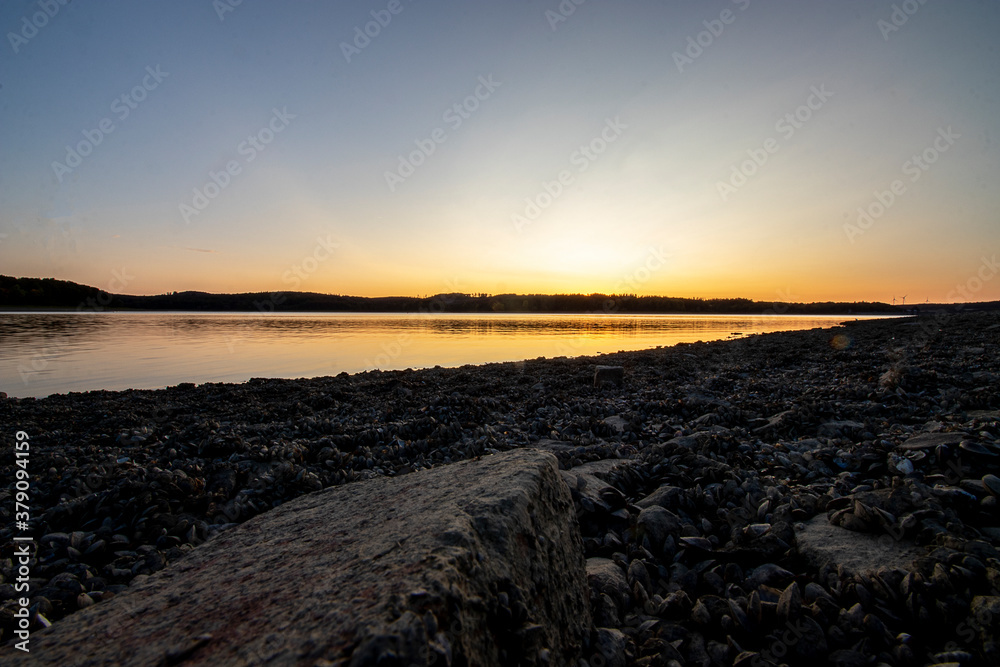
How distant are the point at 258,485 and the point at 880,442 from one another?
7.07 m

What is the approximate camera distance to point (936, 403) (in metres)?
6.78

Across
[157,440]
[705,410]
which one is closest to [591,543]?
[705,410]

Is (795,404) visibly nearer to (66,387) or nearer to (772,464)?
(772,464)

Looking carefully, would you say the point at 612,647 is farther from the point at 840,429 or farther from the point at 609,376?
the point at 609,376

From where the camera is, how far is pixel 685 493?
4.25m

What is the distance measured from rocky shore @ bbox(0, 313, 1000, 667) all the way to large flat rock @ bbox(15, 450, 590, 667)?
62 cm

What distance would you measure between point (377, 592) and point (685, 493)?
3508 mm

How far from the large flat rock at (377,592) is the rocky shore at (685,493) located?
0.62 meters

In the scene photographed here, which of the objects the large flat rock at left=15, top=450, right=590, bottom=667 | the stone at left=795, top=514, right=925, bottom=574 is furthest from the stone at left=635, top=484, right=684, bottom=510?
the large flat rock at left=15, top=450, right=590, bottom=667

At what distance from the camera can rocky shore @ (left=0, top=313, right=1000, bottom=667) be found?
94.7 inches

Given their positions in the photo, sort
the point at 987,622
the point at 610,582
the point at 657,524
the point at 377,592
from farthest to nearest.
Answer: the point at 657,524 < the point at 610,582 < the point at 987,622 < the point at 377,592

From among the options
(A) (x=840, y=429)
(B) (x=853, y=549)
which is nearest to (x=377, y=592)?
(B) (x=853, y=549)

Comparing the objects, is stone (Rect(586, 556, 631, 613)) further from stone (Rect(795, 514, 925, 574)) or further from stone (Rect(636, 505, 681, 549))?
stone (Rect(795, 514, 925, 574))

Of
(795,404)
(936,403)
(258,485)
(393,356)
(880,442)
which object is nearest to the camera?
(880,442)
